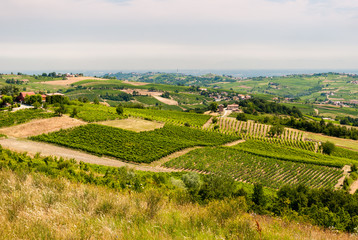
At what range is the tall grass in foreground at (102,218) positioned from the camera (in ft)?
21.9

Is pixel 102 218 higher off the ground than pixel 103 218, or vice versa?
pixel 102 218

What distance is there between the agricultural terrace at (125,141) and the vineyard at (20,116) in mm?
12548

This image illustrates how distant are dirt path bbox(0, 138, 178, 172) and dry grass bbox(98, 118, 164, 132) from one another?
19852 mm

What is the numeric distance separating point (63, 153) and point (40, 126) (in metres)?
17.5

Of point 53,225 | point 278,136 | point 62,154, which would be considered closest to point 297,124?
point 278,136

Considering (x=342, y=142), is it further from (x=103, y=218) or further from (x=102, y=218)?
(x=102, y=218)

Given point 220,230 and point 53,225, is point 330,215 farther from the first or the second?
point 53,225

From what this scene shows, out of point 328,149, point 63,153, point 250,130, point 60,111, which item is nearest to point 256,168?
point 328,149

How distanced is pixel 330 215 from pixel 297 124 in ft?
317

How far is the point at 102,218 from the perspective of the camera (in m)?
7.44

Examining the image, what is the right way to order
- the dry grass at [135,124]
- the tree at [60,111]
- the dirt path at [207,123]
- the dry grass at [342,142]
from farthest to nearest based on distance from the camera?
1. the dirt path at [207,123]
2. the dry grass at [342,142]
3. the dry grass at [135,124]
4. the tree at [60,111]

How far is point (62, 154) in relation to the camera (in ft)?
145

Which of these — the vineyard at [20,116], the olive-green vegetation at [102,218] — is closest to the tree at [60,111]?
the vineyard at [20,116]

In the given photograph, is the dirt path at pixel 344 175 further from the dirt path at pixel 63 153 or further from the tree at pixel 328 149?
the dirt path at pixel 63 153
